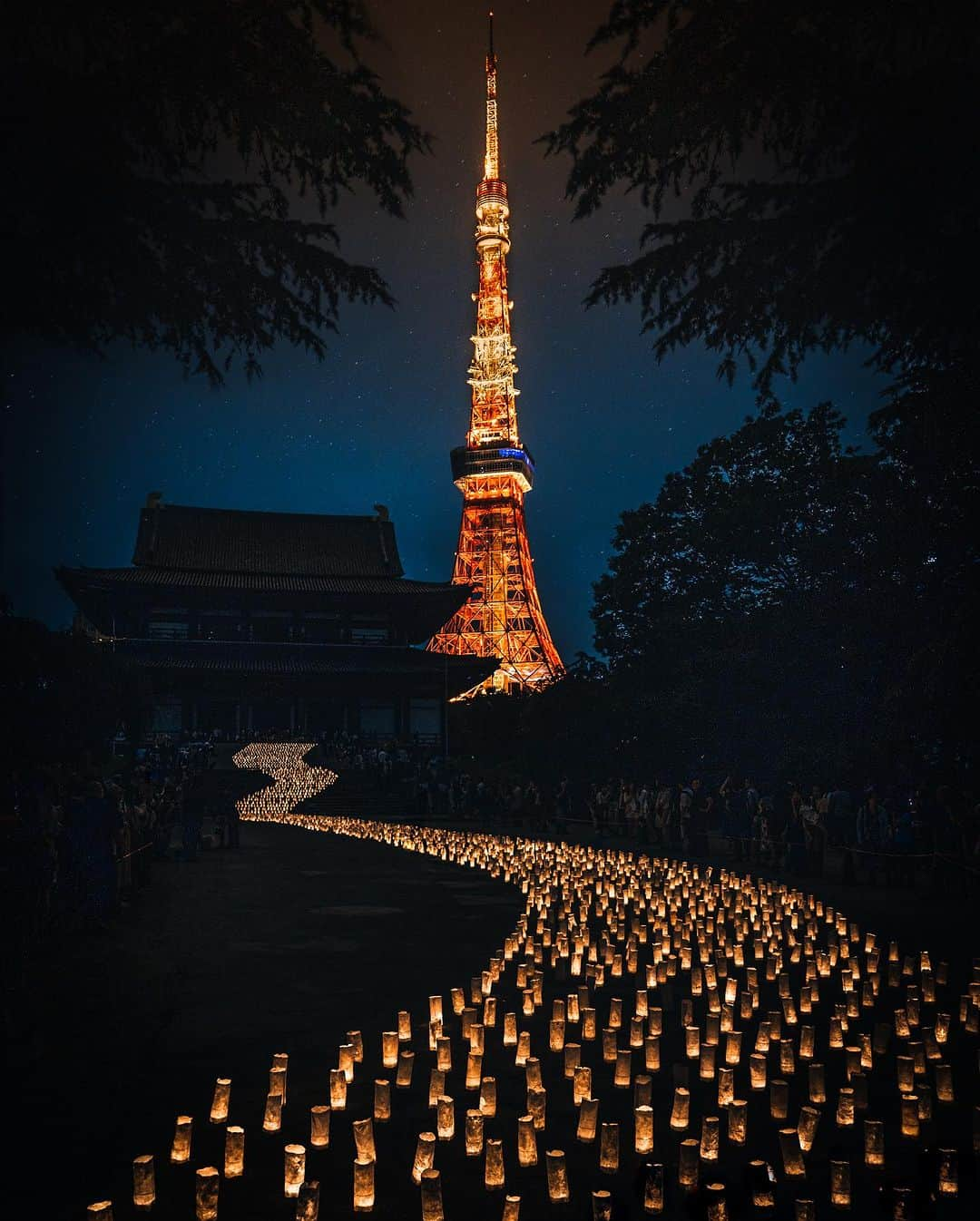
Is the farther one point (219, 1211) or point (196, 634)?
point (196, 634)

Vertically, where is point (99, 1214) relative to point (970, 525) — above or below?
below

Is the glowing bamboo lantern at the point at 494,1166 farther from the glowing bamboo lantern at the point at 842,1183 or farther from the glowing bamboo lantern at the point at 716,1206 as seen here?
the glowing bamboo lantern at the point at 842,1183

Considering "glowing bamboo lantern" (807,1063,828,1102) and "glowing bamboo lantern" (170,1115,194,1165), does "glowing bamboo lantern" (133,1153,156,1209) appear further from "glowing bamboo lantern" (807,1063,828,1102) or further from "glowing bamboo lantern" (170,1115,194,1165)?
"glowing bamboo lantern" (807,1063,828,1102)


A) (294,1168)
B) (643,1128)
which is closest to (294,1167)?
(294,1168)

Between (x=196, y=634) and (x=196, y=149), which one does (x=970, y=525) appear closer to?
(x=196, y=149)

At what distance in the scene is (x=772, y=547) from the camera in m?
26.4

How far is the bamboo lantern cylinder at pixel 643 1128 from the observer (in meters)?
4.41

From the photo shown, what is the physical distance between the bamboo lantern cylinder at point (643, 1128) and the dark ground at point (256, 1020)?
107 mm

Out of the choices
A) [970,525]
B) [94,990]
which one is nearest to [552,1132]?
[94,990]

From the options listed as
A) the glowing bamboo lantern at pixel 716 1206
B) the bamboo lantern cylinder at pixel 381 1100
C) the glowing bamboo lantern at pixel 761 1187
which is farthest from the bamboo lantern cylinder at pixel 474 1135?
the glowing bamboo lantern at pixel 761 1187

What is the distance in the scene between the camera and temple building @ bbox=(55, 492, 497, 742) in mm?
41812

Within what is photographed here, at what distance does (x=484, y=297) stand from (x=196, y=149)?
63.4m

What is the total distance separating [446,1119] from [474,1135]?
34 cm

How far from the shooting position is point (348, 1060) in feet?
17.1
